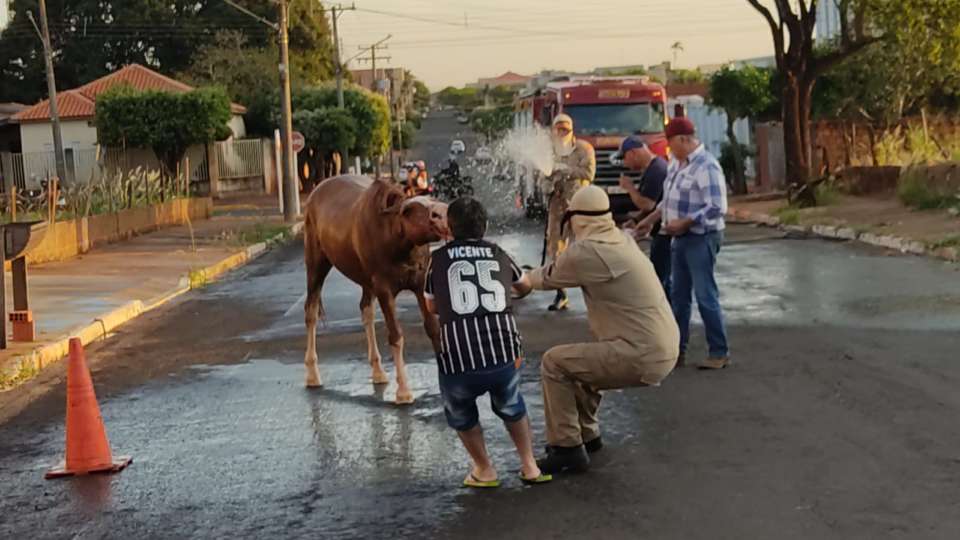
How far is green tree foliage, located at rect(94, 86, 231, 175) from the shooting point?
161ft

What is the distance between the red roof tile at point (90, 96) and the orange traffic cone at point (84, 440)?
1764 inches

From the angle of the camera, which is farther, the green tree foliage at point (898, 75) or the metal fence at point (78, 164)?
the metal fence at point (78, 164)

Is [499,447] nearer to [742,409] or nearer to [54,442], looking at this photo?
[742,409]

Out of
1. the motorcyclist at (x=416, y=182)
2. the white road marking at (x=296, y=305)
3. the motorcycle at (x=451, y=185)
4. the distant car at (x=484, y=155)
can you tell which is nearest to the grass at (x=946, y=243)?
the motorcyclist at (x=416, y=182)

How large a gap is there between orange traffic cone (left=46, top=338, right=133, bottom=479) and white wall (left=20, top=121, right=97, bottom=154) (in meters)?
47.7

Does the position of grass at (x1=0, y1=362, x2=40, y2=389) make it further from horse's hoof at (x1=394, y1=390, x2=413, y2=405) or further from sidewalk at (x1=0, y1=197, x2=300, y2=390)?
horse's hoof at (x1=394, y1=390, x2=413, y2=405)

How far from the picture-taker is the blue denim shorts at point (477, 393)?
6.77m

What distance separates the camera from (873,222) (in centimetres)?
2350

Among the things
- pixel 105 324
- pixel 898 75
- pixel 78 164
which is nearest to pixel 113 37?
pixel 78 164

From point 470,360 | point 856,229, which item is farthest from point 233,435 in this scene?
point 856,229

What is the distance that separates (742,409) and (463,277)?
272cm

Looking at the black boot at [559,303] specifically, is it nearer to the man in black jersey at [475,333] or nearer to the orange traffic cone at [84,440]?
the orange traffic cone at [84,440]

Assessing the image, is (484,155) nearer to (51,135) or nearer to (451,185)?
(51,135)

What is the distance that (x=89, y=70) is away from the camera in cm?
8244
